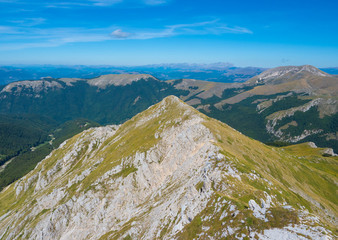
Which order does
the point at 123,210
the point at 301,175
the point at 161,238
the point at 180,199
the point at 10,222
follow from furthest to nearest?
Result: the point at 10,222, the point at 301,175, the point at 123,210, the point at 180,199, the point at 161,238

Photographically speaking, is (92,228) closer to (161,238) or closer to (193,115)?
(161,238)

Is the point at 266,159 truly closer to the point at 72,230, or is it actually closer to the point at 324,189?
the point at 324,189

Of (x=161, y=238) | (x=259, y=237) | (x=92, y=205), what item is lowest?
(x=92, y=205)

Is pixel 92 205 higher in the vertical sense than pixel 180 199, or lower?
lower

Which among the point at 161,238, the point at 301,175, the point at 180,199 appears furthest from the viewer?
the point at 301,175

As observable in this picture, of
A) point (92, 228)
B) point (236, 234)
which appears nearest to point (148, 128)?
point (92, 228)

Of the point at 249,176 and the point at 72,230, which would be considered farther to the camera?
the point at 72,230

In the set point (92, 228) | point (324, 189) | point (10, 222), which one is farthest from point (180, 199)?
point (10, 222)
